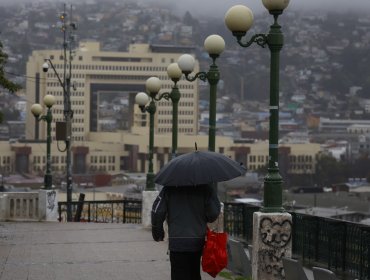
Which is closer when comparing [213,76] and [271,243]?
[271,243]

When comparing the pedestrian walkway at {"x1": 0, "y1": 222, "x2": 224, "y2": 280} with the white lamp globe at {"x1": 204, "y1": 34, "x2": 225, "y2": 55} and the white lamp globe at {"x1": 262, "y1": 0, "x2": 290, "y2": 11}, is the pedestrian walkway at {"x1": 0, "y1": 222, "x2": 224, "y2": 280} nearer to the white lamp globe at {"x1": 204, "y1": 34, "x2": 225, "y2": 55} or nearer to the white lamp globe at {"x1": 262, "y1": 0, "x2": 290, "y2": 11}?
the white lamp globe at {"x1": 204, "y1": 34, "x2": 225, "y2": 55}

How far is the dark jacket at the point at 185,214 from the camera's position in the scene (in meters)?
9.26

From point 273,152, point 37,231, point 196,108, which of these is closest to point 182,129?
point 196,108

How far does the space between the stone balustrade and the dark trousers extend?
1622 cm

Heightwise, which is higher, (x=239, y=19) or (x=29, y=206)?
(x=239, y=19)

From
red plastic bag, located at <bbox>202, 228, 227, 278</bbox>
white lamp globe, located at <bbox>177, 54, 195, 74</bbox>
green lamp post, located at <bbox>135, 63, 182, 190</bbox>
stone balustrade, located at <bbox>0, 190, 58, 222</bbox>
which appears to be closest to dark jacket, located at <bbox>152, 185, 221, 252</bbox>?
red plastic bag, located at <bbox>202, 228, 227, 278</bbox>

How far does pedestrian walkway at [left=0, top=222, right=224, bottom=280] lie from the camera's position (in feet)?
42.3

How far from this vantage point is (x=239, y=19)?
38.5 feet

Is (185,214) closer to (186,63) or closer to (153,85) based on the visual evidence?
(186,63)

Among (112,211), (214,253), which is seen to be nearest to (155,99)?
(112,211)

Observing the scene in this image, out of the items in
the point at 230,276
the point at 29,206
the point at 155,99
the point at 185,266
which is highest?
the point at 155,99

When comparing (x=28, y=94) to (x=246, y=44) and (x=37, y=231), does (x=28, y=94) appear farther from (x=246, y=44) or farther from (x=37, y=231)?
(x=246, y=44)

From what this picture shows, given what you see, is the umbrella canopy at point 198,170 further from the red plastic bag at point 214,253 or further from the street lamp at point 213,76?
the street lamp at point 213,76

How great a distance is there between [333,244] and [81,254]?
378 cm
